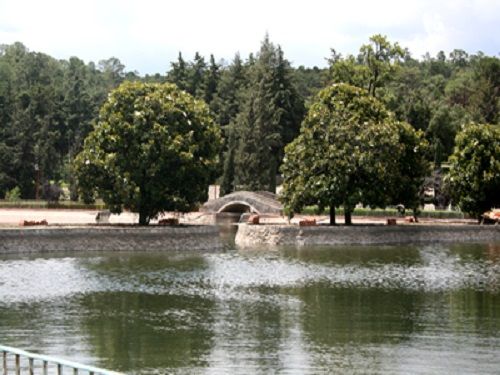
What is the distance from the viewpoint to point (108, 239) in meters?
78.2

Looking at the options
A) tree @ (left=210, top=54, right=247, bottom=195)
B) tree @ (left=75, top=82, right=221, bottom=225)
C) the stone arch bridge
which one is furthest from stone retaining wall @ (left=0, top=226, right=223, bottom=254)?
tree @ (left=210, top=54, right=247, bottom=195)

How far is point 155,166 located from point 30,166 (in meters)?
53.8

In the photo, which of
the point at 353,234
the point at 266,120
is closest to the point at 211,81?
the point at 266,120

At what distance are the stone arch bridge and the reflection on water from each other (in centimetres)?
3036

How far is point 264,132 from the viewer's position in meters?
120

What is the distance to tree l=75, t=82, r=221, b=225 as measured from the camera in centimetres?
7831

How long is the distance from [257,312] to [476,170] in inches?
1894

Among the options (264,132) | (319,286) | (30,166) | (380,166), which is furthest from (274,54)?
(319,286)

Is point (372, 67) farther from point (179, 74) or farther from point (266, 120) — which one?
point (179, 74)

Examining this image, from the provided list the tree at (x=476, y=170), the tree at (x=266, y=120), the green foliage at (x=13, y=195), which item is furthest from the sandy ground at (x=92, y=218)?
the tree at (x=266, y=120)

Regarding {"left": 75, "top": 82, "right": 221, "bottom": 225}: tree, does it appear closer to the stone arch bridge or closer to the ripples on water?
the ripples on water

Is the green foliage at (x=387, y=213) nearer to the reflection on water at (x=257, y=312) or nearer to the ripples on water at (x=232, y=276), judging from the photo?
the reflection on water at (x=257, y=312)

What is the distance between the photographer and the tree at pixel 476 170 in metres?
91.0

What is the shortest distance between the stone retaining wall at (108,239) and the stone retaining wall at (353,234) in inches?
169
